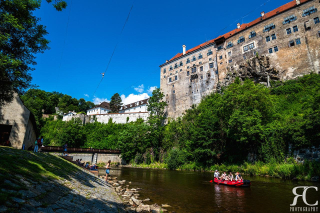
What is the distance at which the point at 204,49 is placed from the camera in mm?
59312

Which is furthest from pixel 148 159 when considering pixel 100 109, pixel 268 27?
pixel 100 109

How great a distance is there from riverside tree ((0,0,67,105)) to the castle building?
47.5 meters

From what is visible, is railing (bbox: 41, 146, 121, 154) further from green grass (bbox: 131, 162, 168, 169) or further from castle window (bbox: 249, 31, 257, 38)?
castle window (bbox: 249, 31, 257, 38)

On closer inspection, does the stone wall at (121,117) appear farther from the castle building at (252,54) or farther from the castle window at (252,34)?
the castle window at (252,34)

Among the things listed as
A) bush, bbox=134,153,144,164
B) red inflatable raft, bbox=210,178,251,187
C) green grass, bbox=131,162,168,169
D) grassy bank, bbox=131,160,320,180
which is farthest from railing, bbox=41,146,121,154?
red inflatable raft, bbox=210,178,251,187

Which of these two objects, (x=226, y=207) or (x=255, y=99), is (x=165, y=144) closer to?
(x=255, y=99)

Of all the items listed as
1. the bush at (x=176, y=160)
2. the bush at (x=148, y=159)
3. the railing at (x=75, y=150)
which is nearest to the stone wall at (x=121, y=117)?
the railing at (x=75, y=150)

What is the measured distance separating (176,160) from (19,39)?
34.2m

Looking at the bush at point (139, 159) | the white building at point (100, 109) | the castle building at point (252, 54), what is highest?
the castle building at point (252, 54)

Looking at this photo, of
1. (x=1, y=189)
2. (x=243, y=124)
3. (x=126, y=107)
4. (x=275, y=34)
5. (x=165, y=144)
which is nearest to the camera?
(x=1, y=189)

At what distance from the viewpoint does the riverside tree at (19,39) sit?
12156 mm

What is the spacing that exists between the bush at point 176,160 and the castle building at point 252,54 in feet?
73.1

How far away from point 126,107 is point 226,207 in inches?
3267

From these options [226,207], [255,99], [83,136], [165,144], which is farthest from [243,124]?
[83,136]
